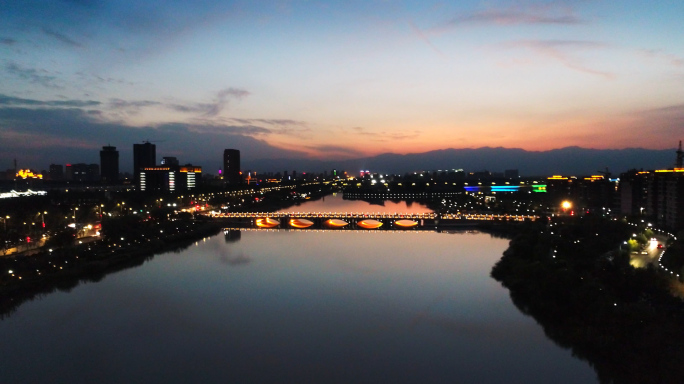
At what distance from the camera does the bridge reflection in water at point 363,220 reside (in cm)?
1643

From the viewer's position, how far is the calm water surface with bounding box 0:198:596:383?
16.2 feet

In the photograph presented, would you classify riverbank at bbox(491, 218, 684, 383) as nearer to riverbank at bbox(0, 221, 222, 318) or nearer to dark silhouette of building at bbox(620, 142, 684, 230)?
dark silhouette of building at bbox(620, 142, 684, 230)

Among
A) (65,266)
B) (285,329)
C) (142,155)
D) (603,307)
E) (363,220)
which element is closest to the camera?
(603,307)

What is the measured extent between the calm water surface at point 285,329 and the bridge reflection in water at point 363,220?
6.52 meters

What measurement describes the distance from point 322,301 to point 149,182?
3195cm

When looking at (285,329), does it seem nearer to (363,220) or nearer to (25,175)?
(363,220)

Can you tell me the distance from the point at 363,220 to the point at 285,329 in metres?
11.8

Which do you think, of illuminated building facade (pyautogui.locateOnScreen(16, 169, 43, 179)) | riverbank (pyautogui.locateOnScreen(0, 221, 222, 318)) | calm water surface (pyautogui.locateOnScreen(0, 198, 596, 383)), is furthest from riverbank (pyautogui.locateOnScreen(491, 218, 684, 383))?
illuminated building facade (pyautogui.locateOnScreen(16, 169, 43, 179))

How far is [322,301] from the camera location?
738 cm

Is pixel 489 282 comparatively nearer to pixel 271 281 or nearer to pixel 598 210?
pixel 271 281

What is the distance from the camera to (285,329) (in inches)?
241

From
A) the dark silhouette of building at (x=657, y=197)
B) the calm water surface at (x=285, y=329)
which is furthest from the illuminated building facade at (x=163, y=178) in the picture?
the calm water surface at (x=285, y=329)

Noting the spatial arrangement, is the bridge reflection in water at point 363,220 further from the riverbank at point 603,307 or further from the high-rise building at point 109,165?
the high-rise building at point 109,165

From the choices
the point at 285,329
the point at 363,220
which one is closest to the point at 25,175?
the point at 363,220
